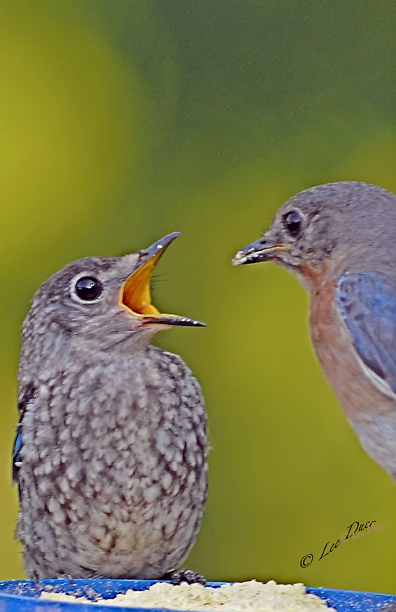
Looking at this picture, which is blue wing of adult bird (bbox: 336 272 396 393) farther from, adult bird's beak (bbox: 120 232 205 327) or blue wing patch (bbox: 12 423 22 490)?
blue wing patch (bbox: 12 423 22 490)

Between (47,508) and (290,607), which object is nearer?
(290,607)

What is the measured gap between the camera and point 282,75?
2625mm

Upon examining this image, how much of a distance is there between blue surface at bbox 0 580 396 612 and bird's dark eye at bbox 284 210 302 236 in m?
0.96

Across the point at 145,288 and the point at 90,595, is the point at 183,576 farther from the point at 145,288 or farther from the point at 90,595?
the point at 145,288

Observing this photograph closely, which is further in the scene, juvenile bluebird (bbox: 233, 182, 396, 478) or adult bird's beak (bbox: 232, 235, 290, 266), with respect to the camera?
adult bird's beak (bbox: 232, 235, 290, 266)

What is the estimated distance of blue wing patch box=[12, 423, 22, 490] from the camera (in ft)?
8.39

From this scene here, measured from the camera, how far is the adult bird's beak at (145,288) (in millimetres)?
2455

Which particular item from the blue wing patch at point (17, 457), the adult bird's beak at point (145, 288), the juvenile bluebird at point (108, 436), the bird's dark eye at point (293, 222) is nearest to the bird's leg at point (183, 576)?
the juvenile bluebird at point (108, 436)

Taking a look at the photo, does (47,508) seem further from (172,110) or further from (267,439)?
(172,110)

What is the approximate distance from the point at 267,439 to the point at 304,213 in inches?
26.5

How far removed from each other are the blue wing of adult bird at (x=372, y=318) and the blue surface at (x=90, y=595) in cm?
51

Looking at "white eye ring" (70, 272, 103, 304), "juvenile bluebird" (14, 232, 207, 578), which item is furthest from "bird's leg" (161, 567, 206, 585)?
"white eye ring" (70, 272, 103, 304)

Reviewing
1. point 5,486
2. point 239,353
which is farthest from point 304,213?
point 5,486

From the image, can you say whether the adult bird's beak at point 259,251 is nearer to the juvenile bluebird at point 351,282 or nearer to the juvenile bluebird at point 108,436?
the juvenile bluebird at point 351,282
